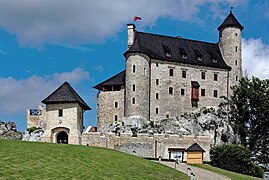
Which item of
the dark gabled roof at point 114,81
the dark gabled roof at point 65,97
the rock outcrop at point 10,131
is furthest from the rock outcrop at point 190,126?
the rock outcrop at point 10,131

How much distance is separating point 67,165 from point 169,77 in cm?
4464

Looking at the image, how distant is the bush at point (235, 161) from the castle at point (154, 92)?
4.81 meters

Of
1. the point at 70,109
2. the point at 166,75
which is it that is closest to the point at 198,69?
the point at 166,75

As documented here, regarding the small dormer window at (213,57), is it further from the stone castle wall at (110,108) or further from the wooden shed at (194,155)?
the wooden shed at (194,155)

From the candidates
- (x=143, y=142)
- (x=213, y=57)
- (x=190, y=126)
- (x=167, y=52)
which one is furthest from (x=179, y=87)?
(x=143, y=142)

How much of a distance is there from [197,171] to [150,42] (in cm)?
3486

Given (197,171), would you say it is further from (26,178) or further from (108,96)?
(108,96)

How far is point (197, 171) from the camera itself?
150ft

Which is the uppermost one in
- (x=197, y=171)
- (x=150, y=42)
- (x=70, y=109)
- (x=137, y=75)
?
(x=150, y=42)

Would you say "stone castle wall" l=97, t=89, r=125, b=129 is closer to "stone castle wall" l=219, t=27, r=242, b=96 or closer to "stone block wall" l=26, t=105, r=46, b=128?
"stone block wall" l=26, t=105, r=46, b=128

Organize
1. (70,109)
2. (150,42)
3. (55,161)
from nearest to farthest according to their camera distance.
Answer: (55,161)
(70,109)
(150,42)

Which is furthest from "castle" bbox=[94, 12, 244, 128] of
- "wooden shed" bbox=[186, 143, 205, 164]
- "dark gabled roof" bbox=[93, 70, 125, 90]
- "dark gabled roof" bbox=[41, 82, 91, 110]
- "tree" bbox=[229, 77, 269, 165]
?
"wooden shed" bbox=[186, 143, 205, 164]

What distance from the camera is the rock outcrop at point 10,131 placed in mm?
69463

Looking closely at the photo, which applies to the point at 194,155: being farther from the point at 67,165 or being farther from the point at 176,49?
the point at 67,165
